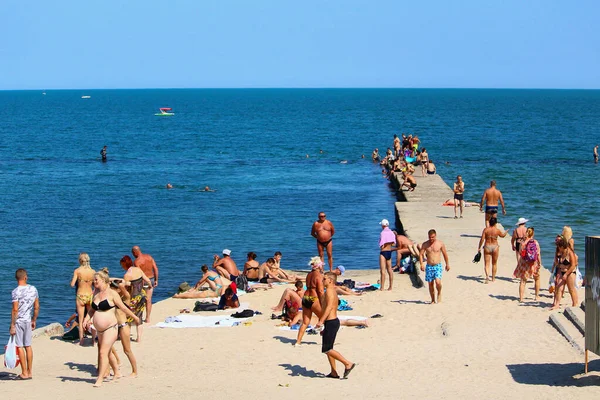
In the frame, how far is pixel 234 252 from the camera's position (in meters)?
28.8

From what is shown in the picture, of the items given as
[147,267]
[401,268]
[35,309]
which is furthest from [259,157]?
[35,309]

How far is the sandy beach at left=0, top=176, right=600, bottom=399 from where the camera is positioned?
12.1 metres

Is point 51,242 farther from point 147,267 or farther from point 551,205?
point 551,205

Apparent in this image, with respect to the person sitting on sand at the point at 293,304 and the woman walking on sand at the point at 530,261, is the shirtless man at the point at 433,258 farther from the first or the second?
the person sitting on sand at the point at 293,304

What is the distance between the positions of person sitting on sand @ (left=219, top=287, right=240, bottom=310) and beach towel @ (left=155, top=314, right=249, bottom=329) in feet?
2.36

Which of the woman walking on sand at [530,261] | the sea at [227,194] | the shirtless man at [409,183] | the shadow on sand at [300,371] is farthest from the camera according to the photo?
the shirtless man at [409,183]

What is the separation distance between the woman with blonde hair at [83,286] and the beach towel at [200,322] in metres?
1.88

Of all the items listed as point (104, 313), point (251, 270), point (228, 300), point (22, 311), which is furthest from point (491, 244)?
point (22, 311)

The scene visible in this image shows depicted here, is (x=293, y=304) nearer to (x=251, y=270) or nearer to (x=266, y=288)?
(x=266, y=288)

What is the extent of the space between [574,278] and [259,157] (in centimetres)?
5092

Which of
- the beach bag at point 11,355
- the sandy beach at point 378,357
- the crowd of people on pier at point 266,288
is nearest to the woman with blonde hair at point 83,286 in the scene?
the crowd of people on pier at point 266,288

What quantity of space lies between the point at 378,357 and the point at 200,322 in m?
4.19

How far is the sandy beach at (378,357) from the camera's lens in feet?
39.8

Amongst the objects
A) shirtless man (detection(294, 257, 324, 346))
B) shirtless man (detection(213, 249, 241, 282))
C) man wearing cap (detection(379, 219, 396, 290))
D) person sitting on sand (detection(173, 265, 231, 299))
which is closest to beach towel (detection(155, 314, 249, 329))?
person sitting on sand (detection(173, 265, 231, 299))
